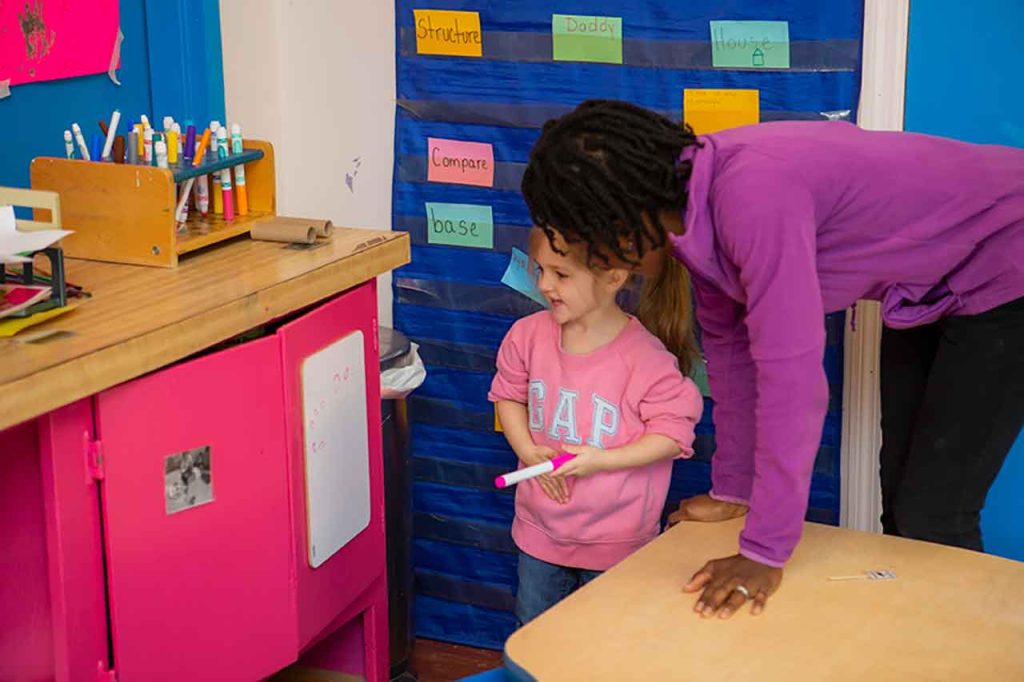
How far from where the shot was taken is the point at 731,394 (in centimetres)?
204

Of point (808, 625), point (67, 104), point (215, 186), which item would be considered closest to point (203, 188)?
point (215, 186)

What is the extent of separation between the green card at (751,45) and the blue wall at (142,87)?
0.97 meters

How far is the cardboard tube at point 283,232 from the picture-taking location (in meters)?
2.20

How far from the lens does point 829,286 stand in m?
1.89

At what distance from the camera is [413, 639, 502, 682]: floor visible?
2.93 metres

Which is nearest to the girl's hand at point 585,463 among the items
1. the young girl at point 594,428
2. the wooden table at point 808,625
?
the young girl at point 594,428

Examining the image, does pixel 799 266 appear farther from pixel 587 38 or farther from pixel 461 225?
pixel 461 225

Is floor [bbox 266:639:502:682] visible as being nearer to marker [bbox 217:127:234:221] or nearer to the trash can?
the trash can

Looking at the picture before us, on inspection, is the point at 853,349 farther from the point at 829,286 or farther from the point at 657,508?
the point at 829,286

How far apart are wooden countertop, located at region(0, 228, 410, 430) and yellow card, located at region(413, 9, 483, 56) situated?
2.05ft

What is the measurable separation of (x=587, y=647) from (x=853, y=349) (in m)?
1.21

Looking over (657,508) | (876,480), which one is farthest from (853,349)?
(657,508)

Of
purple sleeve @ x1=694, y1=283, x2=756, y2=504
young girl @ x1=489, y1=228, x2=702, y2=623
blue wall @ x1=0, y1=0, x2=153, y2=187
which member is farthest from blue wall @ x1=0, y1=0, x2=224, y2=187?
purple sleeve @ x1=694, y1=283, x2=756, y2=504

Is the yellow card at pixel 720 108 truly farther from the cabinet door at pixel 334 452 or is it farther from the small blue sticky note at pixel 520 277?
the cabinet door at pixel 334 452
